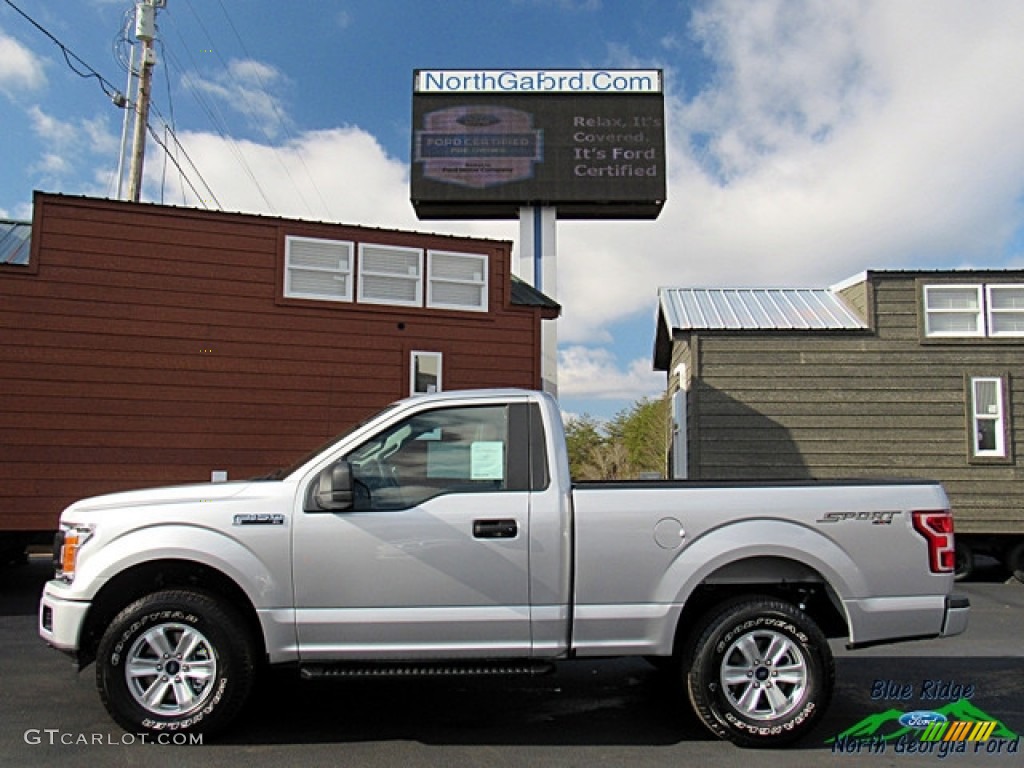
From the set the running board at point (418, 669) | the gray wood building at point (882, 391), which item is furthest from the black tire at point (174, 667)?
the gray wood building at point (882, 391)

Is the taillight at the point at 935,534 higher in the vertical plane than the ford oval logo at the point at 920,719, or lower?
higher

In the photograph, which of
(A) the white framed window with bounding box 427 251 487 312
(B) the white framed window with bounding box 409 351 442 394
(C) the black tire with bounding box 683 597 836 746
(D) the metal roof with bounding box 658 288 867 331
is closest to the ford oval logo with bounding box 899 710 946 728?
(C) the black tire with bounding box 683 597 836 746

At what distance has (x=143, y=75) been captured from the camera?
15602 mm

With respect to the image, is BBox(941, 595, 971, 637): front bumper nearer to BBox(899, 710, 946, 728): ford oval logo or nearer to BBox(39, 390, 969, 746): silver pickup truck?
BBox(39, 390, 969, 746): silver pickup truck

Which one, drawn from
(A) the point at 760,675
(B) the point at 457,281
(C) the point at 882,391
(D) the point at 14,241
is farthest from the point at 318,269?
(C) the point at 882,391

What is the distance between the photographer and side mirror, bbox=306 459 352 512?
4.21m

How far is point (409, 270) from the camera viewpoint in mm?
11000

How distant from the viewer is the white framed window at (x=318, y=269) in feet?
34.1

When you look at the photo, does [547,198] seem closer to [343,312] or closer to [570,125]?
[570,125]

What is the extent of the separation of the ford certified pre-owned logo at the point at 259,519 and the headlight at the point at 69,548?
84 cm

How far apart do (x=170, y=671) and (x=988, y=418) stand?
13.1 meters

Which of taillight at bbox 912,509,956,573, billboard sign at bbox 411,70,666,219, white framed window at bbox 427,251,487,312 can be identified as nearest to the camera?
taillight at bbox 912,509,956,573

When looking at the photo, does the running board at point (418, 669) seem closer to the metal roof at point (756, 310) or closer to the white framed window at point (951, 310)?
the metal roof at point (756, 310)

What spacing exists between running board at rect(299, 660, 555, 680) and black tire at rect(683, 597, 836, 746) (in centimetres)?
89
